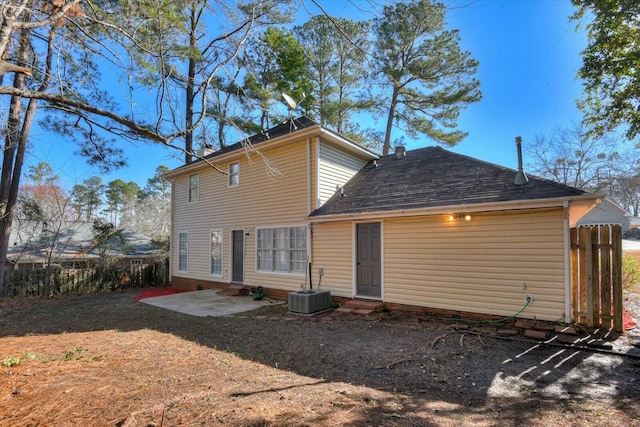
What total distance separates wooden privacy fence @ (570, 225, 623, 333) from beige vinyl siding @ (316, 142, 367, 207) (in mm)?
5954

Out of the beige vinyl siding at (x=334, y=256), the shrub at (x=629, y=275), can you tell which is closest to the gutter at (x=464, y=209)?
the beige vinyl siding at (x=334, y=256)

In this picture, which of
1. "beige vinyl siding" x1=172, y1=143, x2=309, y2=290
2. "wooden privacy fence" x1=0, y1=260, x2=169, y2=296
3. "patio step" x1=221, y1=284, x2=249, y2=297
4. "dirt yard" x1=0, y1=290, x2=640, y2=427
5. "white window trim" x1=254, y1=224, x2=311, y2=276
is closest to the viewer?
"dirt yard" x1=0, y1=290, x2=640, y2=427

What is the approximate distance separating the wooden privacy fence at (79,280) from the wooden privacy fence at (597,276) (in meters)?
15.2

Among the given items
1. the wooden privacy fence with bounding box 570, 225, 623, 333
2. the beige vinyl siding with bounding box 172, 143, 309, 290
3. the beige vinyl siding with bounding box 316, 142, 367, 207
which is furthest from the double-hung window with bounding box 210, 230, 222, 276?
the wooden privacy fence with bounding box 570, 225, 623, 333

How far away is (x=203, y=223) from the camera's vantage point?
1273cm

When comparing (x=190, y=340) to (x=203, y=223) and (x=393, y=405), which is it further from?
(x=203, y=223)

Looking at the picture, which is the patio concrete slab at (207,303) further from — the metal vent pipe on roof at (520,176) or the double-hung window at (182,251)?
the metal vent pipe on roof at (520,176)

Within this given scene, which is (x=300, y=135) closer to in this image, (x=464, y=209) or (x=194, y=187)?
(x=464, y=209)

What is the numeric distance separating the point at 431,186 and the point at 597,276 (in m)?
3.62

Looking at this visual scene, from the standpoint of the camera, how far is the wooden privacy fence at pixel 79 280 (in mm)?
11336

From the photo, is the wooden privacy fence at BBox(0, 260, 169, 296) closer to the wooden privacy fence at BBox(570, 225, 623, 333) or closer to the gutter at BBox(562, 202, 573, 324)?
the gutter at BBox(562, 202, 573, 324)

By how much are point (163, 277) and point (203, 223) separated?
174 inches

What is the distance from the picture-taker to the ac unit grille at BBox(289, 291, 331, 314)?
7.80 meters

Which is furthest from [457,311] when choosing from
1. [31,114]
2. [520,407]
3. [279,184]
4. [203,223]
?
[31,114]
